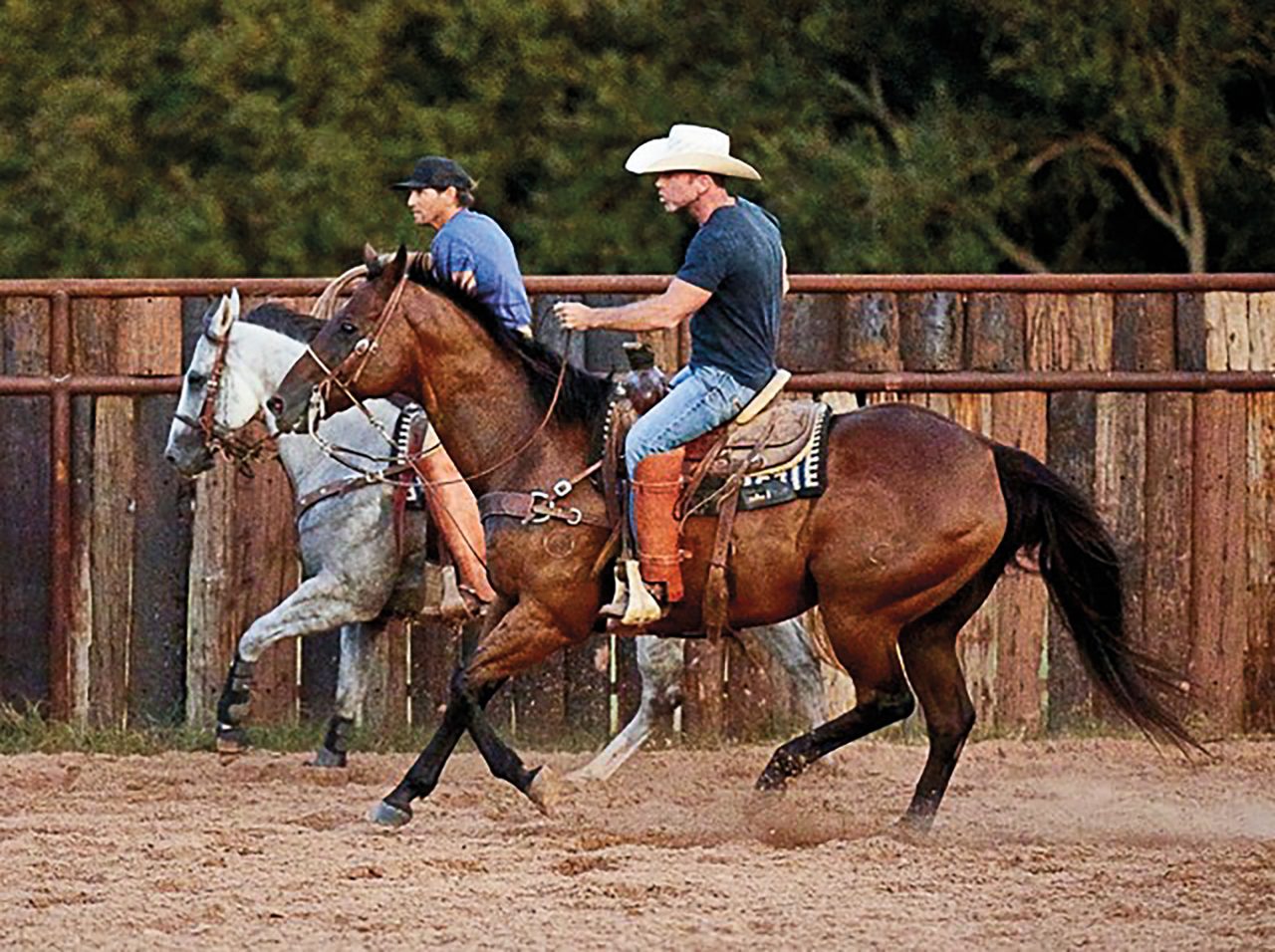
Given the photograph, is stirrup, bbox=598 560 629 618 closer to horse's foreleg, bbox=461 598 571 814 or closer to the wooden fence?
horse's foreleg, bbox=461 598 571 814

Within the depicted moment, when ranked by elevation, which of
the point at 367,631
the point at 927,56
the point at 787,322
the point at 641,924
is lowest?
the point at 641,924

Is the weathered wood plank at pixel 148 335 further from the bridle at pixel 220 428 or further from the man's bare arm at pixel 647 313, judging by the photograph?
the man's bare arm at pixel 647 313

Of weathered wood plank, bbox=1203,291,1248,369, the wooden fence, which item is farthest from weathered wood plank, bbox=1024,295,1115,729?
weathered wood plank, bbox=1203,291,1248,369

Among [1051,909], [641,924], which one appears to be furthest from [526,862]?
[1051,909]

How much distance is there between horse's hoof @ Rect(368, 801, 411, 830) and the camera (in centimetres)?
881

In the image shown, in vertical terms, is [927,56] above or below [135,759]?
above

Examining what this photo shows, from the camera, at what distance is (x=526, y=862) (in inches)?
313

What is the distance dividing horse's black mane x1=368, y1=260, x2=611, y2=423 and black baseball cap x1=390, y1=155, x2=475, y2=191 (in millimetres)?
1249

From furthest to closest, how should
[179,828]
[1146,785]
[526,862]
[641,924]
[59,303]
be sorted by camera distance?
[59,303], [1146,785], [179,828], [526,862], [641,924]

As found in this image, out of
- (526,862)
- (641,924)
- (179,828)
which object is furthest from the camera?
(179,828)

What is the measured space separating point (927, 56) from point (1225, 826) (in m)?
13.7

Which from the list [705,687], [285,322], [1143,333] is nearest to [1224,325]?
[1143,333]

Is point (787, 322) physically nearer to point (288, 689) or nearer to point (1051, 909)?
point (288, 689)

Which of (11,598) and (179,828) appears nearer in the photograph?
(179,828)
